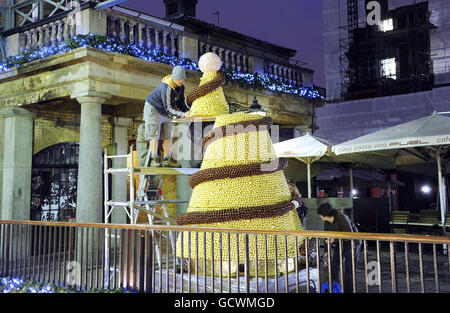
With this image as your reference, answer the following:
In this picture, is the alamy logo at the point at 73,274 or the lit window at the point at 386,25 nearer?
the alamy logo at the point at 73,274

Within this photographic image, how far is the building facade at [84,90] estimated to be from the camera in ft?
34.1

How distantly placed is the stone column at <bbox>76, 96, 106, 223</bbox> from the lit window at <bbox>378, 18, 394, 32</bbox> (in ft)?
71.2

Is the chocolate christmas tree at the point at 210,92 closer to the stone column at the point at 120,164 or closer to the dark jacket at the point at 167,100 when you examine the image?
the dark jacket at the point at 167,100

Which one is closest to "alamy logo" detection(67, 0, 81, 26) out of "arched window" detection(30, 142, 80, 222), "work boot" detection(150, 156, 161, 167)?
"arched window" detection(30, 142, 80, 222)

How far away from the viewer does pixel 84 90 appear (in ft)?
33.6

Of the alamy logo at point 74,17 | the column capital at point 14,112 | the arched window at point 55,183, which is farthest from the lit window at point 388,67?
→ the column capital at point 14,112

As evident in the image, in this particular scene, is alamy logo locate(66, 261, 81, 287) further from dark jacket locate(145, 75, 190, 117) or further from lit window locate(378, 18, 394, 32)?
lit window locate(378, 18, 394, 32)

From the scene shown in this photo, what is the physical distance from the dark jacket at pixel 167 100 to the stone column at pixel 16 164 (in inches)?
266

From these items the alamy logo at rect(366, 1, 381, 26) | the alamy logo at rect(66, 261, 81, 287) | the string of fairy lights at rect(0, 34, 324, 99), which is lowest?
the alamy logo at rect(66, 261, 81, 287)

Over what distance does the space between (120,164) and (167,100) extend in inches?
296

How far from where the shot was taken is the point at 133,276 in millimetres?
5992

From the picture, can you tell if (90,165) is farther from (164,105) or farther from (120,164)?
(164,105)

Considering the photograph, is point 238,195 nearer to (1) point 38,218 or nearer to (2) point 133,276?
(2) point 133,276

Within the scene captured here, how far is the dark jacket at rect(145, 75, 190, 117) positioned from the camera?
6910 millimetres
